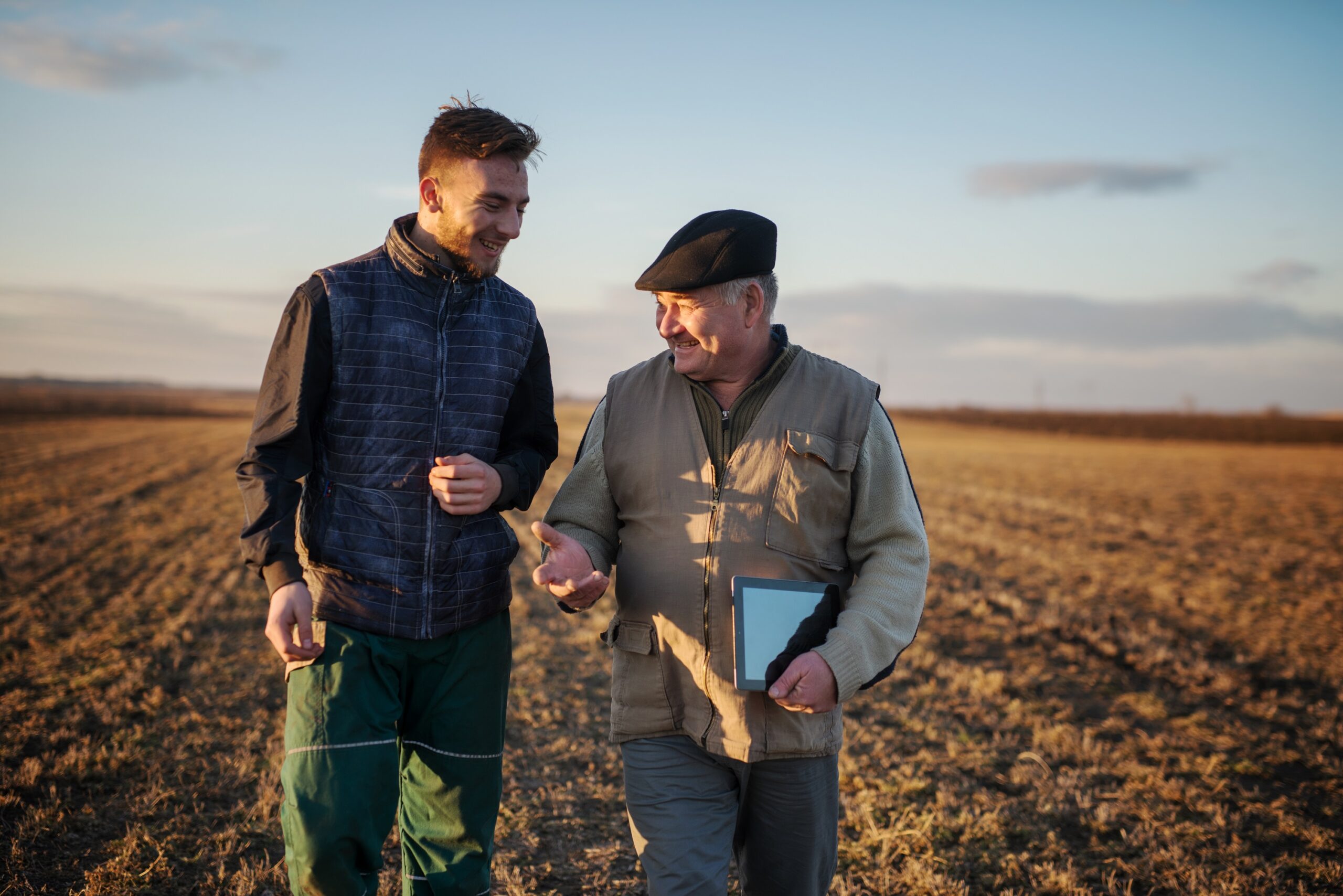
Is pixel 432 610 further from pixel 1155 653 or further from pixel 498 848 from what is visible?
pixel 1155 653

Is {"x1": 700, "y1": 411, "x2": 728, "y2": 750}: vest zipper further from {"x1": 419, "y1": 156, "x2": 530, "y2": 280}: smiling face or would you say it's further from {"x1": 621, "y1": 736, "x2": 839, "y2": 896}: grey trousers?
{"x1": 419, "y1": 156, "x2": 530, "y2": 280}: smiling face

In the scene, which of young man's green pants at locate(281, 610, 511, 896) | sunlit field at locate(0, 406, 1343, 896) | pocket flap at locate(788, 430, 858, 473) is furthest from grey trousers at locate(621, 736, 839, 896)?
sunlit field at locate(0, 406, 1343, 896)

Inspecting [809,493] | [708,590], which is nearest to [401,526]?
[708,590]

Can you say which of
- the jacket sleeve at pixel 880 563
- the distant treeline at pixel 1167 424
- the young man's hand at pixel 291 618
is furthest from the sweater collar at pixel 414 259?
the distant treeline at pixel 1167 424

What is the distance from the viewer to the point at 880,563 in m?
2.60

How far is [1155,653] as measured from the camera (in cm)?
777

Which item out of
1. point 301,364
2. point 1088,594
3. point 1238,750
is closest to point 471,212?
point 301,364

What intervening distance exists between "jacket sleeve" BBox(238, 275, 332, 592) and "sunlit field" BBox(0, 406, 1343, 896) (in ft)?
7.41

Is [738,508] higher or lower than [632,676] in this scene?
higher

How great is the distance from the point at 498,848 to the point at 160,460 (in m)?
24.3

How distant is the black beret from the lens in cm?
258

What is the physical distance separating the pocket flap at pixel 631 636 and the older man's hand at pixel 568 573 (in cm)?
20

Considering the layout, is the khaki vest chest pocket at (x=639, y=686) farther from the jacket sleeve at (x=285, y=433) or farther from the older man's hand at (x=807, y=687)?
the jacket sleeve at (x=285, y=433)

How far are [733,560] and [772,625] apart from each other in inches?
8.9
